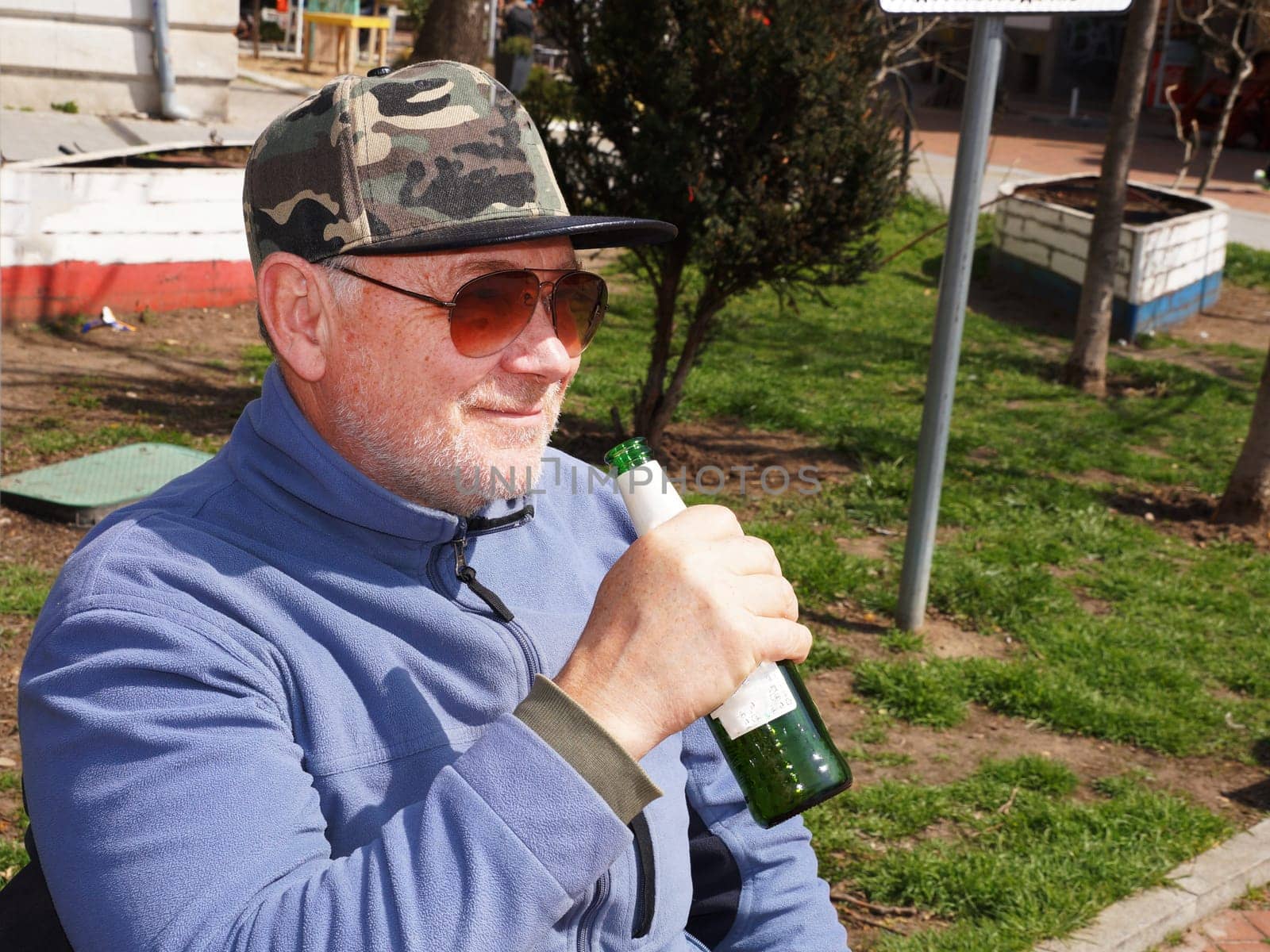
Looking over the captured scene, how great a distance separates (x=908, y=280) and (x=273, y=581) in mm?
11143

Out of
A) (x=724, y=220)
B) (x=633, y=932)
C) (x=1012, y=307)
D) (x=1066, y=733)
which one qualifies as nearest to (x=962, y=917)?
(x=1066, y=733)

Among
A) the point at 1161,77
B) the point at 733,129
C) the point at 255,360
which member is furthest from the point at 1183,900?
the point at 1161,77

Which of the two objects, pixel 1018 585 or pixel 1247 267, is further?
pixel 1247 267

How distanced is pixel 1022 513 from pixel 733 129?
7.69 feet

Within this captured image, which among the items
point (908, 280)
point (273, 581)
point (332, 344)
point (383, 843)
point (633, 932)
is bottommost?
point (908, 280)

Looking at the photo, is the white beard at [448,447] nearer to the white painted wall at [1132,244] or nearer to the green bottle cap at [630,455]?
the green bottle cap at [630,455]

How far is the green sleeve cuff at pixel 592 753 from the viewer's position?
138 centimetres

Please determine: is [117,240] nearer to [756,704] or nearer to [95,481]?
[95,481]

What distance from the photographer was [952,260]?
15.6 feet

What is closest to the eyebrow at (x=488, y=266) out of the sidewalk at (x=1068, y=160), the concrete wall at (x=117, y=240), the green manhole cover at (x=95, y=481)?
the green manhole cover at (x=95, y=481)

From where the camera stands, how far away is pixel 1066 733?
4.57 metres

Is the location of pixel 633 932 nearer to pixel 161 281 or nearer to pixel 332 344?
pixel 332 344

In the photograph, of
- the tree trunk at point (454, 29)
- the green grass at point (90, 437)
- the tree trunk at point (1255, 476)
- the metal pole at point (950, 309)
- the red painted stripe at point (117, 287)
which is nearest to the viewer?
the metal pole at point (950, 309)

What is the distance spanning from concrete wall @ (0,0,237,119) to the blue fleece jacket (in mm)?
10848
